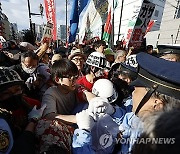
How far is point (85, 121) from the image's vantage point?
1.60m

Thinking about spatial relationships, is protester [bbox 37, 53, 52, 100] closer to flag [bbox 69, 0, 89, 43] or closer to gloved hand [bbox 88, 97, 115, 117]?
gloved hand [bbox 88, 97, 115, 117]

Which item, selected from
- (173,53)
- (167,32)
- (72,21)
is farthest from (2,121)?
(167,32)

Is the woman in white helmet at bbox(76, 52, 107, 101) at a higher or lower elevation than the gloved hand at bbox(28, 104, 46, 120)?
higher

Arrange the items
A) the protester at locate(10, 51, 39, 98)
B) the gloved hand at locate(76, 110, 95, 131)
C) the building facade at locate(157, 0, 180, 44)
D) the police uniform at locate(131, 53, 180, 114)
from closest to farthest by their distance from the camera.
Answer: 1. the police uniform at locate(131, 53, 180, 114)
2. the gloved hand at locate(76, 110, 95, 131)
3. the protester at locate(10, 51, 39, 98)
4. the building facade at locate(157, 0, 180, 44)

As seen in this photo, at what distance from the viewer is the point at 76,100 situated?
2.43 m

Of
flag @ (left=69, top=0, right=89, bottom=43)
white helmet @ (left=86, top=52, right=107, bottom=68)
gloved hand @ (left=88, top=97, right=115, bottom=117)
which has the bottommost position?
gloved hand @ (left=88, top=97, right=115, bottom=117)

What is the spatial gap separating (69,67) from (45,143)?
0.92 m

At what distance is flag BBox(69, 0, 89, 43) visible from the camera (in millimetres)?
7848

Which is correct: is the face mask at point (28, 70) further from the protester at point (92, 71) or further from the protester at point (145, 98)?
the protester at point (145, 98)

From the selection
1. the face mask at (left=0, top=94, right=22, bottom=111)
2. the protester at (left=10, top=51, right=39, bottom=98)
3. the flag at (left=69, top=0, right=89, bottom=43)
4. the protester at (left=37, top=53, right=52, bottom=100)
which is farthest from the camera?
the flag at (left=69, top=0, right=89, bottom=43)

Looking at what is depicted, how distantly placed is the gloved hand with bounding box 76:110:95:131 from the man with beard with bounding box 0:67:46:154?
1.26ft

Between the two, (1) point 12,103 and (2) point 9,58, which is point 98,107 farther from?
(2) point 9,58

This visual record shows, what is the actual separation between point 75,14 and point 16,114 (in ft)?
22.1

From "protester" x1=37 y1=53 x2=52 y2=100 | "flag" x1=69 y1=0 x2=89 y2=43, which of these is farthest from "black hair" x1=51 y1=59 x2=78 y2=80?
"flag" x1=69 y1=0 x2=89 y2=43
